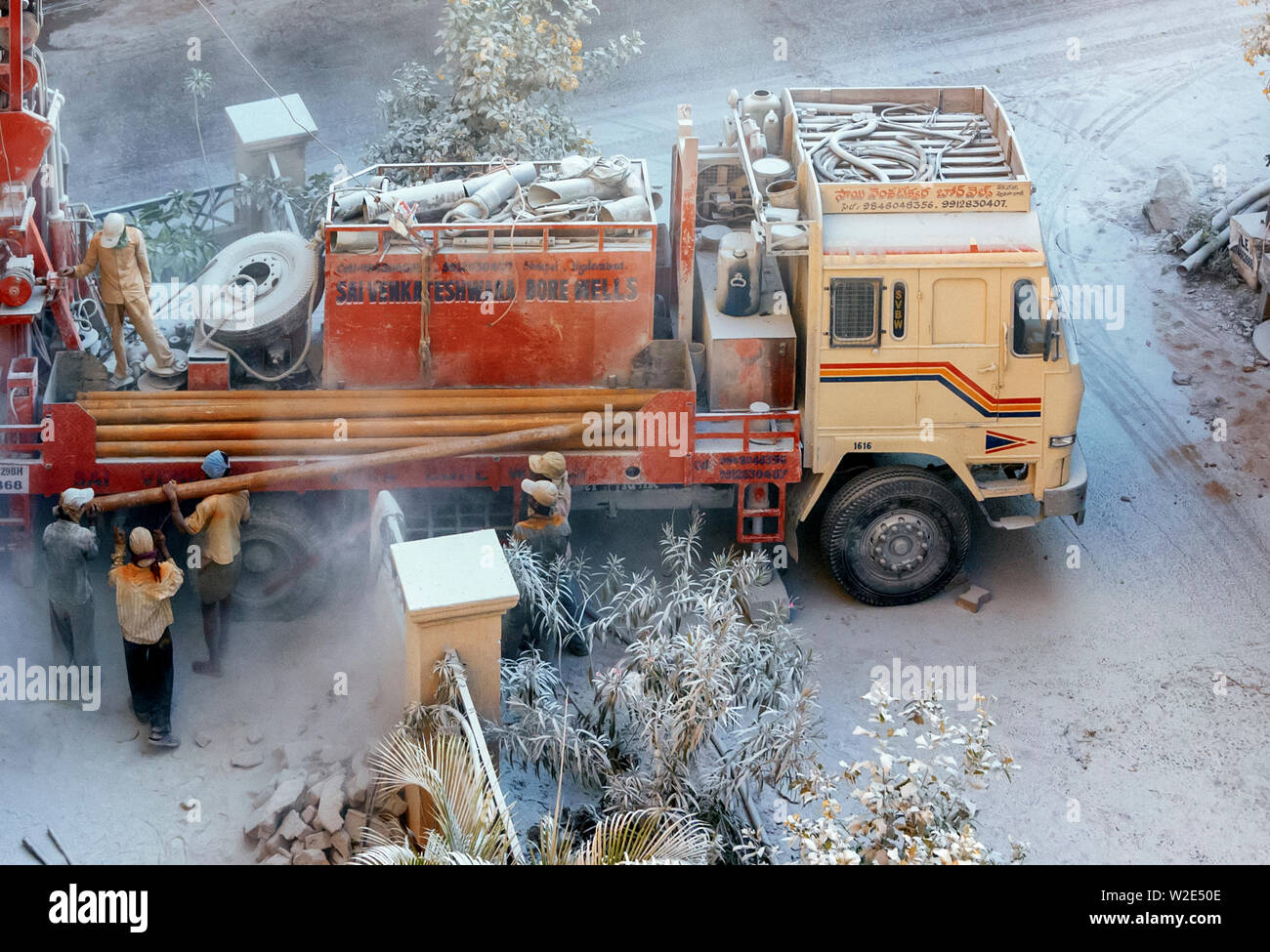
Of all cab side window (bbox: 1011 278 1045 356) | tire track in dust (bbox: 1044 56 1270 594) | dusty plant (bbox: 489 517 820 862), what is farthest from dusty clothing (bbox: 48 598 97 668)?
tire track in dust (bbox: 1044 56 1270 594)

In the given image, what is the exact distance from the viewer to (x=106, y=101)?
60.7 ft

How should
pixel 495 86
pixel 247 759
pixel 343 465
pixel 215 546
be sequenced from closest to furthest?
pixel 247 759
pixel 215 546
pixel 343 465
pixel 495 86

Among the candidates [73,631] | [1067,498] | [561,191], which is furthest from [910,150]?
[73,631]

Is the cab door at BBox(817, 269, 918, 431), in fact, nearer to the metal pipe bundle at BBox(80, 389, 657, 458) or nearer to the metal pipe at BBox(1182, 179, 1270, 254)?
the metal pipe bundle at BBox(80, 389, 657, 458)

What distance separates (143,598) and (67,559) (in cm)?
67

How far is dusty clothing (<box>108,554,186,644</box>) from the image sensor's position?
905 centimetres

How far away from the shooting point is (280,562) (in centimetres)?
1041

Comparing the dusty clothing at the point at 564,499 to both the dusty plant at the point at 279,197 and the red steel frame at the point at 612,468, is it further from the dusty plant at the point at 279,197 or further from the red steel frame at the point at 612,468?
the dusty plant at the point at 279,197

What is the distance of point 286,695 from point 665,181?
8703mm

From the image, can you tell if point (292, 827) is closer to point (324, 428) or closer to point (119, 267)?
point (324, 428)

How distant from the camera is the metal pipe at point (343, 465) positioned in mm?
9805

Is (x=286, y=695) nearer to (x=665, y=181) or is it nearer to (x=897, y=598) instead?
(x=897, y=598)

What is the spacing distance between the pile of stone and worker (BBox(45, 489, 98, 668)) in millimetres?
1913
